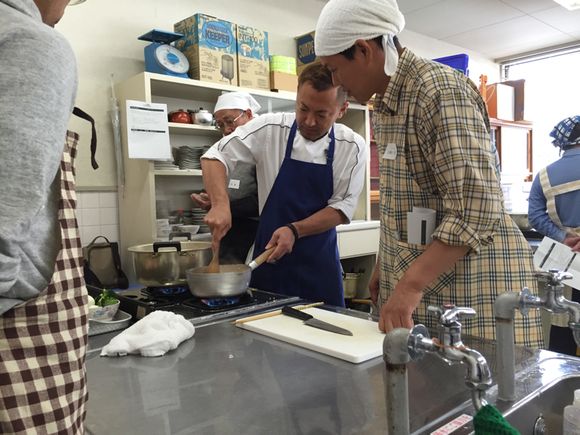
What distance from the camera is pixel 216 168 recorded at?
190cm

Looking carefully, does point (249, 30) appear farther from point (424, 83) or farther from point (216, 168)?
point (424, 83)

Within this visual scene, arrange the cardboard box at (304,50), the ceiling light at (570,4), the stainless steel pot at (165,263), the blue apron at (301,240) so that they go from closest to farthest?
the stainless steel pot at (165,263)
the blue apron at (301,240)
the cardboard box at (304,50)
the ceiling light at (570,4)

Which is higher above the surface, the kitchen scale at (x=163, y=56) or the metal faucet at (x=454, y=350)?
the kitchen scale at (x=163, y=56)

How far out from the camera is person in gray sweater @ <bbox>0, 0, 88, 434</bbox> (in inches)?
21.1

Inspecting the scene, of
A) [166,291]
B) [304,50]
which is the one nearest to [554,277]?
[166,291]

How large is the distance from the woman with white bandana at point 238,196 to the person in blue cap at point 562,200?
5.16ft

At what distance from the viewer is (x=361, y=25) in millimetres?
1138

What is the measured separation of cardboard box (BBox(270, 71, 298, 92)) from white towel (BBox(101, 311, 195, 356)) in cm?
230

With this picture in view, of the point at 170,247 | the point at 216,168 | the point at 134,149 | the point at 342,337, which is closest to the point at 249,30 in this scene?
the point at 134,149

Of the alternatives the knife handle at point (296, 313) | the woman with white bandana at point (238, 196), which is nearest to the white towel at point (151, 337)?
the knife handle at point (296, 313)

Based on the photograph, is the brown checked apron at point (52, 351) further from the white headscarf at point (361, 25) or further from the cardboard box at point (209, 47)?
the cardboard box at point (209, 47)

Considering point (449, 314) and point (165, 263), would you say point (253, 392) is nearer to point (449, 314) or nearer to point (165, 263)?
point (449, 314)

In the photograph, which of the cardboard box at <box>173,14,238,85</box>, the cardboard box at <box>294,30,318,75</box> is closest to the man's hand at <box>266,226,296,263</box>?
the cardboard box at <box>173,14,238,85</box>

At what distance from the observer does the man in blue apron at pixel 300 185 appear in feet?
5.95
